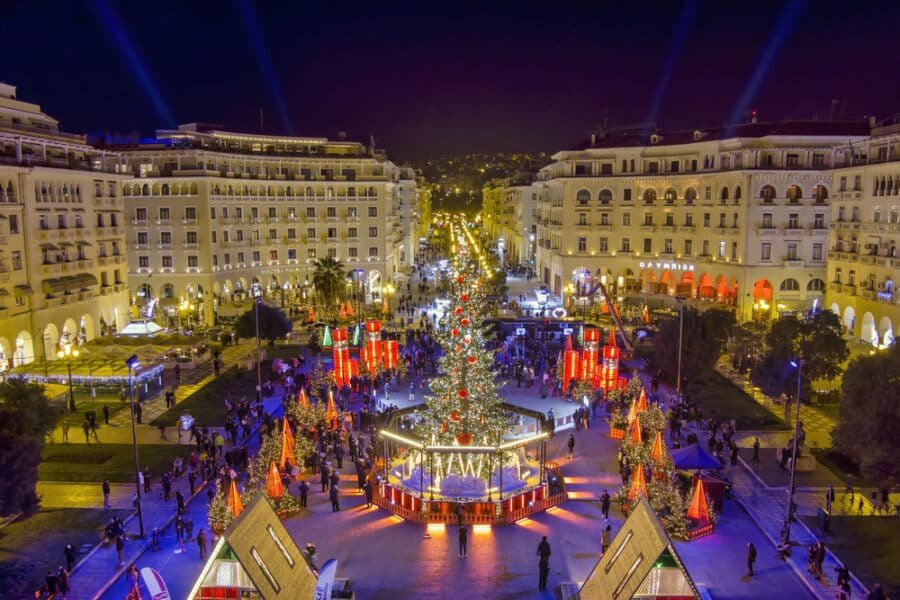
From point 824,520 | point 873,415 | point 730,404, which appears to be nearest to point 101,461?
point 824,520

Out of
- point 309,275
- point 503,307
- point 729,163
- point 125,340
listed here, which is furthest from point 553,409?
point 309,275

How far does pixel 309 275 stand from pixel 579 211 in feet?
88.4

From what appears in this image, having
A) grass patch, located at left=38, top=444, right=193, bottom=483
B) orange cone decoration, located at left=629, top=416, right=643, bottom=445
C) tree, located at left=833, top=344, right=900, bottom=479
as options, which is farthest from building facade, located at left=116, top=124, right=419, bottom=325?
tree, located at left=833, top=344, right=900, bottom=479

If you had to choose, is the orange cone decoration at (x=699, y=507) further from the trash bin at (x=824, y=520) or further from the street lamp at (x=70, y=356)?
the street lamp at (x=70, y=356)

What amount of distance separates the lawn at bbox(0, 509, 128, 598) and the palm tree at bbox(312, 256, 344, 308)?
36305mm

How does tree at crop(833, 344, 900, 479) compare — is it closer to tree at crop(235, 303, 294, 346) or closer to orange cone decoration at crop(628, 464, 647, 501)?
orange cone decoration at crop(628, 464, 647, 501)

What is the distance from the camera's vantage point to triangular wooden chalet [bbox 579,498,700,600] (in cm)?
1434

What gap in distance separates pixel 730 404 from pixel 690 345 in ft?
11.5

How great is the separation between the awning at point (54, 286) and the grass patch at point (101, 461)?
16.8m

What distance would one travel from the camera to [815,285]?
196ft

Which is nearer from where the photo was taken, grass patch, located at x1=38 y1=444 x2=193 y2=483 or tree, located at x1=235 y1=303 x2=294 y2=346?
grass patch, located at x1=38 y1=444 x2=193 y2=483

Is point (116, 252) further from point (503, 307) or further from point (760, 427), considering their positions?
point (760, 427)

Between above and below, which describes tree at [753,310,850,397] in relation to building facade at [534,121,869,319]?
below

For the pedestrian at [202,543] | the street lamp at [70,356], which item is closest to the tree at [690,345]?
the pedestrian at [202,543]
